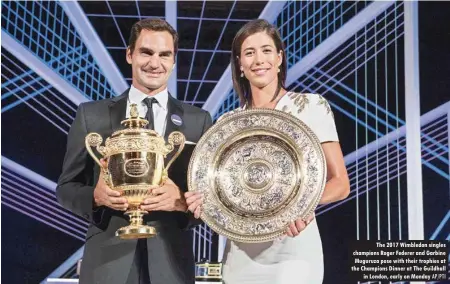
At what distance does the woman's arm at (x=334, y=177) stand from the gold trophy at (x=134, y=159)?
524mm

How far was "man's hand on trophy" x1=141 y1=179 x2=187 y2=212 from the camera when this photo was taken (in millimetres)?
2076

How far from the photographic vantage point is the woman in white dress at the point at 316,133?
7.19 feet

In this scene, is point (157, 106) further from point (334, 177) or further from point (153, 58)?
point (334, 177)

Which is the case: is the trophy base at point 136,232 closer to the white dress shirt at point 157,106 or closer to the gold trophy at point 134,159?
the gold trophy at point 134,159

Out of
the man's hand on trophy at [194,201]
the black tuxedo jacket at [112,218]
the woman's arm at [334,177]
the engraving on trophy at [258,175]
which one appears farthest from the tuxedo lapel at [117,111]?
the woman's arm at [334,177]

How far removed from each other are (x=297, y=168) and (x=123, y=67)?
80.6 inches

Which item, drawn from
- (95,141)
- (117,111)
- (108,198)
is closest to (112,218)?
(108,198)

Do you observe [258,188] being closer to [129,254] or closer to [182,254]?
[182,254]

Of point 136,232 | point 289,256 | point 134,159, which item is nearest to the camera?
point 136,232

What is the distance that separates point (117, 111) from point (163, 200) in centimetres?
40

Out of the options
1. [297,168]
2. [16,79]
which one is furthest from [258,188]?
[16,79]

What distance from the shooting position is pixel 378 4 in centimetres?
409

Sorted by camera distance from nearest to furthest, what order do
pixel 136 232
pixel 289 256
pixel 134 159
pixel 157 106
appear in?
pixel 136 232 → pixel 134 159 → pixel 289 256 → pixel 157 106

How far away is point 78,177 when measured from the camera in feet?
7.22
